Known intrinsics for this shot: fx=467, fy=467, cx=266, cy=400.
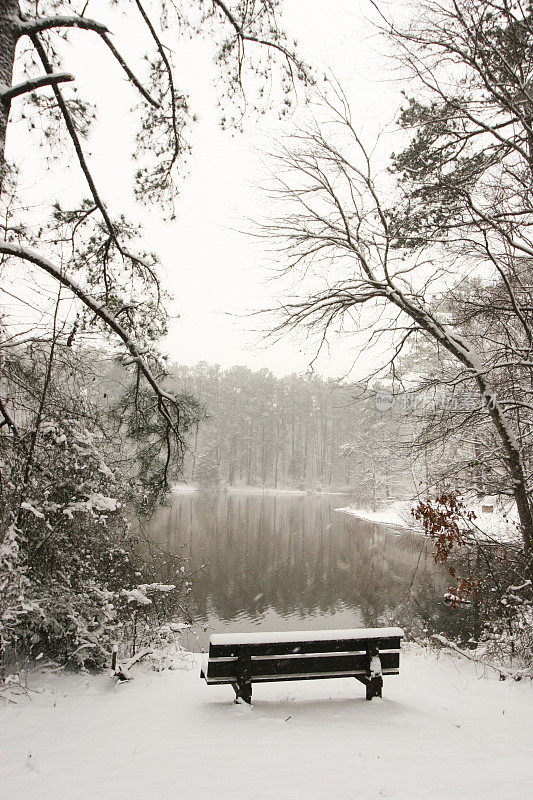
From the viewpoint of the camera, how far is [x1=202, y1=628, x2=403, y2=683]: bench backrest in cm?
355

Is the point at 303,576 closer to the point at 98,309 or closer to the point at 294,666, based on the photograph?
the point at 294,666

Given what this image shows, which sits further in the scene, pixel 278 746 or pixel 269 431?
pixel 269 431

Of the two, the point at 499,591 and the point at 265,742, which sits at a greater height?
the point at 499,591

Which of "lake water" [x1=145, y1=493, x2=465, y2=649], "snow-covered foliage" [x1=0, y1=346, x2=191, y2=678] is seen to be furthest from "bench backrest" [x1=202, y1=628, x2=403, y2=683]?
"lake water" [x1=145, y1=493, x2=465, y2=649]

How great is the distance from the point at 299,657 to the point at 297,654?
1.1 inches

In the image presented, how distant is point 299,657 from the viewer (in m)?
3.66

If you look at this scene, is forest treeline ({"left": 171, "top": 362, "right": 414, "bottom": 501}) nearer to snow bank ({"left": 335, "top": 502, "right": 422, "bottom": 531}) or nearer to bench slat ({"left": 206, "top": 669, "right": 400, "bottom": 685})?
snow bank ({"left": 335, "top": 502, "right": 422, "bottom": 531})

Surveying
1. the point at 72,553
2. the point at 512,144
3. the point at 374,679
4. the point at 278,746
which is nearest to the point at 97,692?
the point at 72,553

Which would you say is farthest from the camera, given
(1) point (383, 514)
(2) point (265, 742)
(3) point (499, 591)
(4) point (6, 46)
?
(1) point (383, 514)

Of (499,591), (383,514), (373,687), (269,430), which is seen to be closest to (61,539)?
(373,687)

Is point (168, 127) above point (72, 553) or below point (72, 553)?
above

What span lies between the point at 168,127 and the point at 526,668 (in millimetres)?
6598

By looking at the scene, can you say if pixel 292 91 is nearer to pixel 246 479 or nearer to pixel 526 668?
pixel 526 668

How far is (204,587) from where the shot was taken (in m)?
13.5
